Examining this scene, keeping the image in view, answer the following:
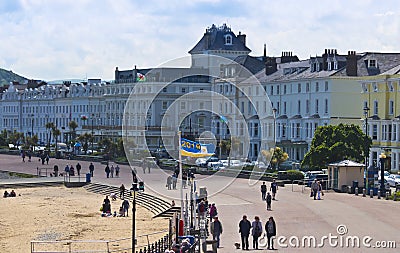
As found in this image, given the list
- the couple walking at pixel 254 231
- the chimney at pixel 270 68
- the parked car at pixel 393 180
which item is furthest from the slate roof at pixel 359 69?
the couple walking at pixel 254 231

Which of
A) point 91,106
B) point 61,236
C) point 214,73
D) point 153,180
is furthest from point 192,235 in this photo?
point 91,106

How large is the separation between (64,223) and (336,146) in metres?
21.5

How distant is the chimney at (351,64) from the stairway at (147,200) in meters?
27.1

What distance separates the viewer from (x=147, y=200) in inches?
2121

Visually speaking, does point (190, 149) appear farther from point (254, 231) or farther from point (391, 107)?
point (391, 107)

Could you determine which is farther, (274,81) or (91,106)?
(91,106)

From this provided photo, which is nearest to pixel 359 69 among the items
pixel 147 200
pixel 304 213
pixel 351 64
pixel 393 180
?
pixel 351 64

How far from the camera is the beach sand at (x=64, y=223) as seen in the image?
38344 mm

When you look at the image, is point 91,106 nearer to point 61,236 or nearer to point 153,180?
point 153,180

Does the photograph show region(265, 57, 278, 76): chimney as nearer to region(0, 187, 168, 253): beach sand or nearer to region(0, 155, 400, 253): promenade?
region(0, 155, 400, 253): promenade

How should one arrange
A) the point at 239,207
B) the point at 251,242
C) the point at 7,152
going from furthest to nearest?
the point at 7,152, the point at 239,207, the point at 251,242

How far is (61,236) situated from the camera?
1603 inches

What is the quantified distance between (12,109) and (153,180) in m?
105

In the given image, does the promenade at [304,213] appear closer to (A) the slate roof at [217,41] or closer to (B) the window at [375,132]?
(B) the window at [375,132]
